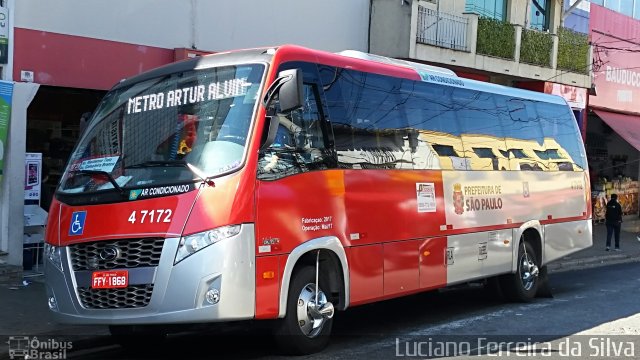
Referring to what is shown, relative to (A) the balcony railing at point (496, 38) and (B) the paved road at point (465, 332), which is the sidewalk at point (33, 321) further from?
(A) the balcony railing at point (496, 38)

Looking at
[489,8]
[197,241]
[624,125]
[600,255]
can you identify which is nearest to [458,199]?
[197,241]

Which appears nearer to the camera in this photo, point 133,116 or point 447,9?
point 133,116

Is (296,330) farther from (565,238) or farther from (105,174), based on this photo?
(565,238)

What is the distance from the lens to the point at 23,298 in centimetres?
1047

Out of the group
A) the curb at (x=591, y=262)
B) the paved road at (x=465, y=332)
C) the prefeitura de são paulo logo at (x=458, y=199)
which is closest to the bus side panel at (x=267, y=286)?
the paved road at (x=465, y=332)

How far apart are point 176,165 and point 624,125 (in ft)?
79.0

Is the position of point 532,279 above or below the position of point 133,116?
below

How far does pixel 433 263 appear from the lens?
9711 millimetres

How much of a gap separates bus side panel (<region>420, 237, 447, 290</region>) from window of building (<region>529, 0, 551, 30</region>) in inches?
675

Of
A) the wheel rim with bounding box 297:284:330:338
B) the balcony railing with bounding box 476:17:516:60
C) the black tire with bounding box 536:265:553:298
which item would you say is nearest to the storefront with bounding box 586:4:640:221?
the balcony railing with bounding box 476:17:516:60

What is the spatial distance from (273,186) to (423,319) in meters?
3.93

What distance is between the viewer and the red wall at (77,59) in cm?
1245

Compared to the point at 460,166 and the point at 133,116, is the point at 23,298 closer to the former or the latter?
the point at 133,116

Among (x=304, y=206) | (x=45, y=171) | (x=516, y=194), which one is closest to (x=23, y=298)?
(x=45, y=171)
